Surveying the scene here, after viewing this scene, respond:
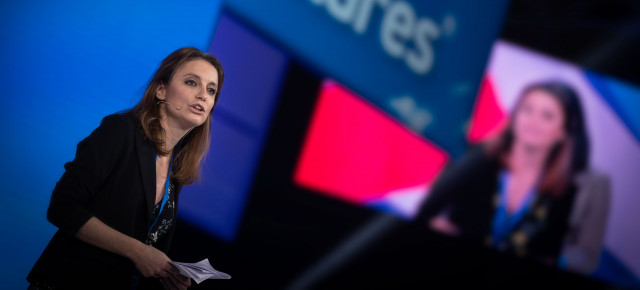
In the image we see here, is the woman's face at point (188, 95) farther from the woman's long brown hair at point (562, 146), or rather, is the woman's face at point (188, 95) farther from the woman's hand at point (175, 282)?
the woman's long brown hair at point (562, 146)

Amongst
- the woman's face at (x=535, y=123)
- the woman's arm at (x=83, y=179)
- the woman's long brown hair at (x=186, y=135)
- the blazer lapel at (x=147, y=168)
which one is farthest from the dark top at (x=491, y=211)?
the woman's arm at (x=83, y=179)

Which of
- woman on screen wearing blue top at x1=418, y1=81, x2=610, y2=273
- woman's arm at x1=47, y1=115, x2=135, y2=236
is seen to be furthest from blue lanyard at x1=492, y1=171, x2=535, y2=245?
woman's arm at x1=47, y1=115, x2=135, y2=236

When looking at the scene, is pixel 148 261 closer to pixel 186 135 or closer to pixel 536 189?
pixel 186 135

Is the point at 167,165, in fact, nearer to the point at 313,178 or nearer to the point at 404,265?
the point at 313,178

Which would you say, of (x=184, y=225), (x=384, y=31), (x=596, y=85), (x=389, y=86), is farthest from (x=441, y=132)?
(x=184, y=225)

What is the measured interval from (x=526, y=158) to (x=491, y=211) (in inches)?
24.8

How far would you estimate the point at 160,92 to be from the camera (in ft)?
4.01

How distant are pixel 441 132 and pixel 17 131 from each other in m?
3.44

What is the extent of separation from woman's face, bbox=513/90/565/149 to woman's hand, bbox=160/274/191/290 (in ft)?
14.4

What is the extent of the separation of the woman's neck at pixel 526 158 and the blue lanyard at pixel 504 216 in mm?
142

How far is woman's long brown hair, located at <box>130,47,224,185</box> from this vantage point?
1147mm

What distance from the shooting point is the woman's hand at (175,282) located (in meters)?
1.10

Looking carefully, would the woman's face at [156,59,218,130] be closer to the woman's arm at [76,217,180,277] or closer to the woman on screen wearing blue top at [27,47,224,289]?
the woman on screen wearing blue top at [27,47,224,289]

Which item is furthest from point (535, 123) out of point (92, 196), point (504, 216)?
point (92, 196)
